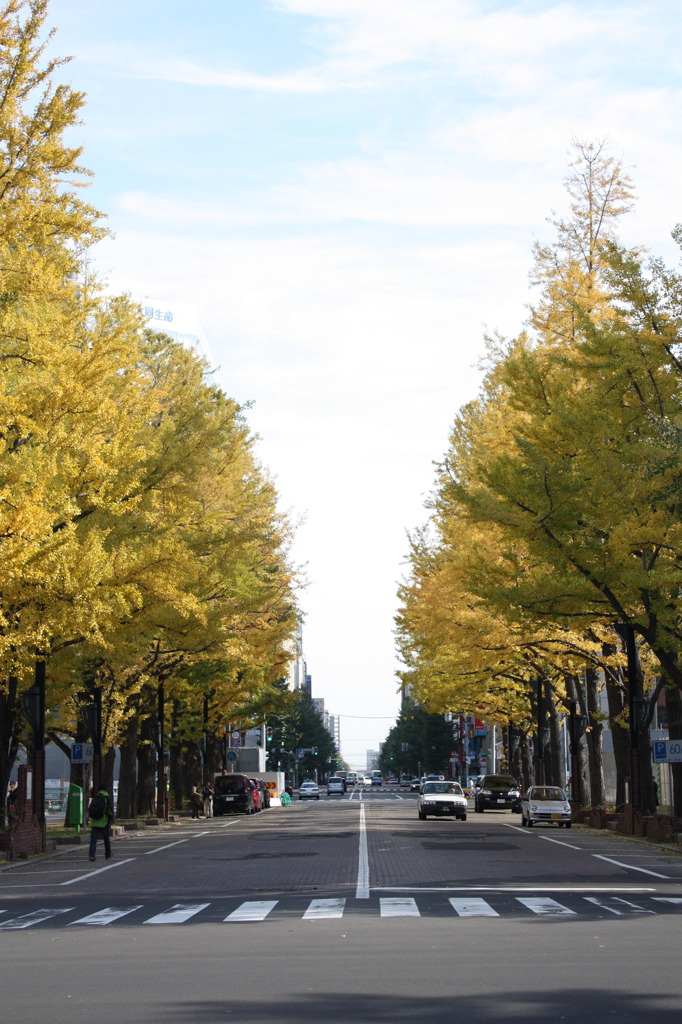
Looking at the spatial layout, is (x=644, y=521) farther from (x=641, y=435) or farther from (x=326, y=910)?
(x=326, y=910)

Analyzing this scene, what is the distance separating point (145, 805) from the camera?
161 ft

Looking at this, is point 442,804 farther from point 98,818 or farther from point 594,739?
point 98,818

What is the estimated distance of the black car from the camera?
A: 56.6 metres

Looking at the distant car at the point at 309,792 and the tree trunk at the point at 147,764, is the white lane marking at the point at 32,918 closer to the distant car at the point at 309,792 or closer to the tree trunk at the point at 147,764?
the tree trunk at the point at 147,764

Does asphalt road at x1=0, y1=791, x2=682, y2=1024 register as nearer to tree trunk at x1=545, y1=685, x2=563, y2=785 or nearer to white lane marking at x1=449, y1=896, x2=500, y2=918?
white lane marking at x1=449, y1=896, x2=500, y2=918

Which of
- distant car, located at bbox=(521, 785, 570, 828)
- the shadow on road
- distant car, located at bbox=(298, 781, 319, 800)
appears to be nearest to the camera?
the shadow on road

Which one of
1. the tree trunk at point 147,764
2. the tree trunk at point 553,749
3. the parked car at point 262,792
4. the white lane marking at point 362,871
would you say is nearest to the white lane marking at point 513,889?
the white lane marking at point 362,871

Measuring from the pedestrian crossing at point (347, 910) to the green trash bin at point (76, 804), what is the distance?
21267mm

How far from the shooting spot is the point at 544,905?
53.2 ft

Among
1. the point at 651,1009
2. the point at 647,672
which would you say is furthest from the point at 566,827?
the point at 651,1009

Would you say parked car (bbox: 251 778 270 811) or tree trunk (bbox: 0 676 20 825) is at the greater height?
tree trunk (bbox: 0 676 20 825)

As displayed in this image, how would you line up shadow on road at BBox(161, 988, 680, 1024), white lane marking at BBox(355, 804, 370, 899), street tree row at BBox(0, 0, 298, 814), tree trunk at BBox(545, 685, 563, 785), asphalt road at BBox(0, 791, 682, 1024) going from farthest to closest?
tree trunk at BBox(545, 685, 563, 785)
street tree row at BBox(0, 0, 298, 814)
white lane marking at BBox(355, 804, 370, 899)
asphalt road at BBox(0, 791, 682, 1024)
shadow on road at BBox(161, 988, 680, 1024)

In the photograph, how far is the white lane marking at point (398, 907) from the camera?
15.3 meters

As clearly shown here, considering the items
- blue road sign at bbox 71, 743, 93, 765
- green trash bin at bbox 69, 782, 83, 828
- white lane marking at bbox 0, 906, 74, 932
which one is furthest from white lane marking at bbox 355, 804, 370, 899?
green trash bin at bbox 69, 782, 83, 828
